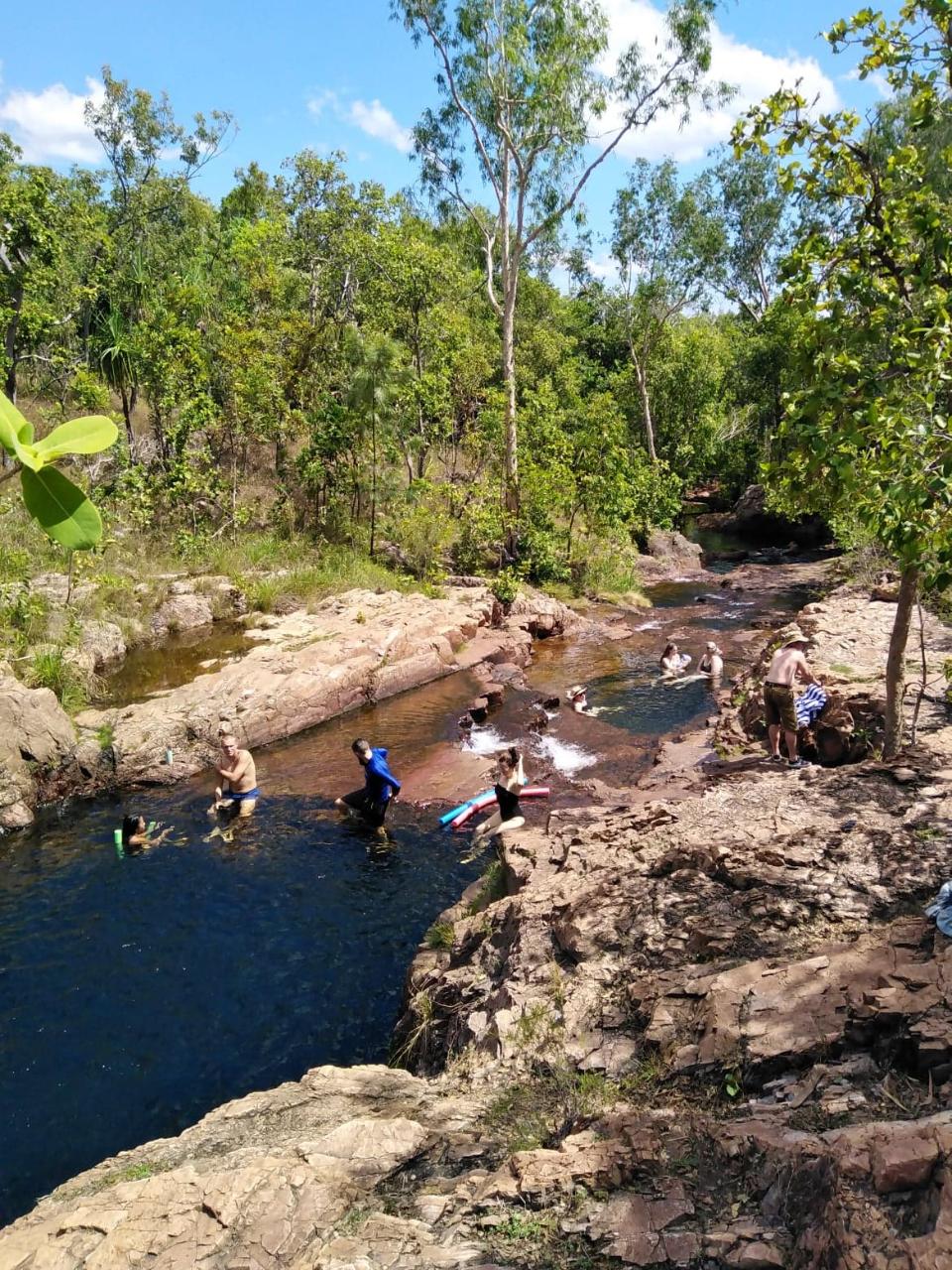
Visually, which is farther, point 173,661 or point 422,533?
point 422,533

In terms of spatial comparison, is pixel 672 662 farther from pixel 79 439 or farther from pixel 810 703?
pixel 79 439

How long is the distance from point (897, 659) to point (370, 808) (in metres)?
6.56

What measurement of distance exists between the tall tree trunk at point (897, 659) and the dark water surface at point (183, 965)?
15.7 ft

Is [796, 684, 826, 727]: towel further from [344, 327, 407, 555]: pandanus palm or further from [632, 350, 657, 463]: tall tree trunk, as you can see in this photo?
[632, 350, 657, 463]: tall tree trunk

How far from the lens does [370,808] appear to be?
35.0 feet

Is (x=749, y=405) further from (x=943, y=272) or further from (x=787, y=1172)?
(x=787, y=1172)

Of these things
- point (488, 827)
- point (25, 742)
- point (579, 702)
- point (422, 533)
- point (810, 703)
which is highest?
point (422, 533)

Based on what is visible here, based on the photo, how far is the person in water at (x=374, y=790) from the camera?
1049 cm

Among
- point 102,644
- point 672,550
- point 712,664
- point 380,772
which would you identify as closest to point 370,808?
A: point 380,772

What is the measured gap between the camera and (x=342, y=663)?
604 inches

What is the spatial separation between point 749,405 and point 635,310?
7.98m

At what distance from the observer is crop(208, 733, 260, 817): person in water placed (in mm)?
11169

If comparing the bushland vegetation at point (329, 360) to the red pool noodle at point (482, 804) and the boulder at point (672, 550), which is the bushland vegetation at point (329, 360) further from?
the red pool noodle at point (482, 804)

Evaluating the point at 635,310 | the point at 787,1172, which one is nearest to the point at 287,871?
the point at 787,1172
